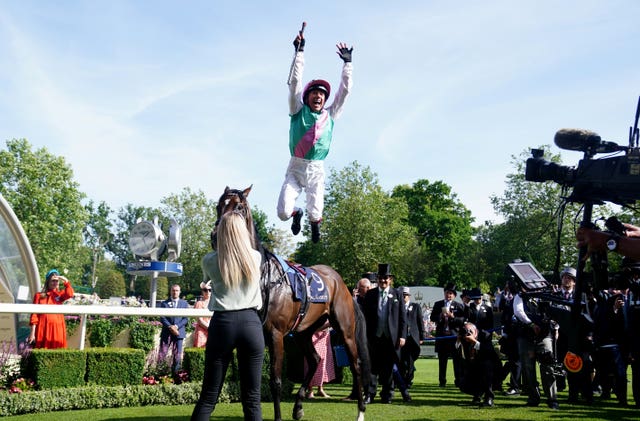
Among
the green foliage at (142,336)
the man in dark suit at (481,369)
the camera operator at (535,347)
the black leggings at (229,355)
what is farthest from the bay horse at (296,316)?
the camera operator at (535,347)

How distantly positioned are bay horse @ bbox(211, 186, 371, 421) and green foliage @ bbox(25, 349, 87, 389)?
314 centimetres

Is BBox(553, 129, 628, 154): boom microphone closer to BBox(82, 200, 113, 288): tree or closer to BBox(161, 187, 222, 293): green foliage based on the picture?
BBox(161, 187, 222, 293): green foliage

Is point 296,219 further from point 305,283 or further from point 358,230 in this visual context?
point 358,230

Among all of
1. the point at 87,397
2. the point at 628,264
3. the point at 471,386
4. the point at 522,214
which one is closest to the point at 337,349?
the point at 471,386

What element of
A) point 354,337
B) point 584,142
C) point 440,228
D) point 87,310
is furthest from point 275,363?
point 440,228

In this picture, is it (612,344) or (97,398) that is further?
(612,344)

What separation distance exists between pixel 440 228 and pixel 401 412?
5320 cm

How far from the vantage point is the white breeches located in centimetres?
775

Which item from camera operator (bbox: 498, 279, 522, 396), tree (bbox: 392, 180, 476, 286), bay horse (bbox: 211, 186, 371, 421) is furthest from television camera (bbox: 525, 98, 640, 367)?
tree (bbox: 392, 180, 476, 286)

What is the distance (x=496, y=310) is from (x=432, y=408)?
747 centimetres

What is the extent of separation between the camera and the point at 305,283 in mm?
8055

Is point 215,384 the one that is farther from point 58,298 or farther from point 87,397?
point 58,298

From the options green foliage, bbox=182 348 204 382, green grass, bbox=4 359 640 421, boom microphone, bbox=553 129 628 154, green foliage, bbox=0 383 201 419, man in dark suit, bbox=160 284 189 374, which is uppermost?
boom microphone, bbox=553 129 628 154

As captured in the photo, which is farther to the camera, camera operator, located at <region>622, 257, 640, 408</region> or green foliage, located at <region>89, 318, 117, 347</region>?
green foliage, located at <region>89, 318, 117, 347</region>
